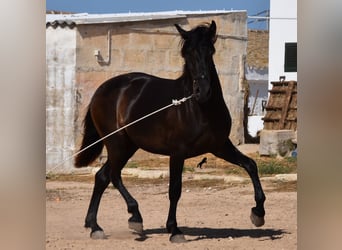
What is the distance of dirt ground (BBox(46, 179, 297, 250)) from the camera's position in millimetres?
5988

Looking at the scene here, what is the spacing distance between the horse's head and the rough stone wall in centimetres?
25

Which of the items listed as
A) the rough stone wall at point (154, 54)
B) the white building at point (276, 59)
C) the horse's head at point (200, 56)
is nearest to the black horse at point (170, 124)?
the horse's head at point (200, 56)

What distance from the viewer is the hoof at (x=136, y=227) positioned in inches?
237

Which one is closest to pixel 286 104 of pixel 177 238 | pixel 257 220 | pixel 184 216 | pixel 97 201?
pixel 257 220

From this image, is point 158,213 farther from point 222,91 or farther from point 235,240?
point 222,91

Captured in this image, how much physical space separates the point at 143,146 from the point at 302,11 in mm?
1757

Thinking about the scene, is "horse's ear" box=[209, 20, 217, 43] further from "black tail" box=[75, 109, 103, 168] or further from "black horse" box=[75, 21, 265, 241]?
"black tail" box=[75, 109, 103, 168]

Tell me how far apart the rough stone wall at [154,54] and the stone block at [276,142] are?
8.7 inches

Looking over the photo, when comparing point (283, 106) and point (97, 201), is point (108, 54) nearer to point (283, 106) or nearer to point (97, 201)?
point (97, 201)

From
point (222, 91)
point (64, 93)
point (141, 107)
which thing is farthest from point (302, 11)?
point (64, 93)

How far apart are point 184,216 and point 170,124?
2.76 feet

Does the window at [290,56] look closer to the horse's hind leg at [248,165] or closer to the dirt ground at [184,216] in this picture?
the horse's hind leg at [248,165]

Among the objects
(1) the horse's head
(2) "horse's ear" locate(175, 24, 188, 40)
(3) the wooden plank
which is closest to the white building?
(3) the wooden plank
